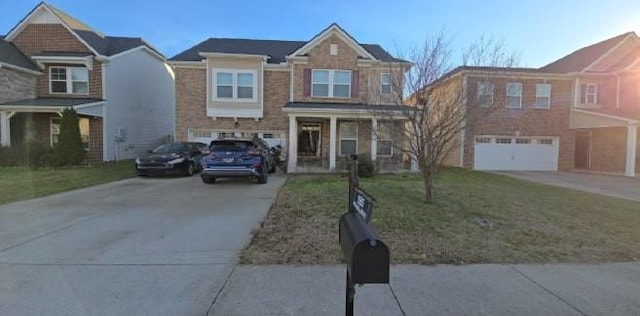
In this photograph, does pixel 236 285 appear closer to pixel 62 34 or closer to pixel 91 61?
pixel 91 61

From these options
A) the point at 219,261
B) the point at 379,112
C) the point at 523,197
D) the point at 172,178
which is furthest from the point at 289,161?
the point at 219,261

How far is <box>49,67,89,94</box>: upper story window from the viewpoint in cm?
2083

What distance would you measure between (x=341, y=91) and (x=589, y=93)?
48.0 feet

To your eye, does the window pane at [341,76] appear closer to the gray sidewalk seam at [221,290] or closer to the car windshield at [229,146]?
the car windshield at [229,146]

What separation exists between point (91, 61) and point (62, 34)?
267cm

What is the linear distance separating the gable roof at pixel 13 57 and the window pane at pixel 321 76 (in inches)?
566

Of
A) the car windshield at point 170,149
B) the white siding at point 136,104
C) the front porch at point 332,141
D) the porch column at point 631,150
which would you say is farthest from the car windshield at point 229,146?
the porch column at point 631,150

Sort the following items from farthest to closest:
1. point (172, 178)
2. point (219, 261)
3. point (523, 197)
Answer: point (172, 178)
point (523, 197)
point (219, 261)

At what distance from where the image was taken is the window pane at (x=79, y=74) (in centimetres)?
2079

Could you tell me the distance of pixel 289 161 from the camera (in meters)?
18.2

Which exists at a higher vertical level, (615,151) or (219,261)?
(615,151)

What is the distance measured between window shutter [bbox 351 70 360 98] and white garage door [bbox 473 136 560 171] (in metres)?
7.34

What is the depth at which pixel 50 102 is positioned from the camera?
1964 centimetres

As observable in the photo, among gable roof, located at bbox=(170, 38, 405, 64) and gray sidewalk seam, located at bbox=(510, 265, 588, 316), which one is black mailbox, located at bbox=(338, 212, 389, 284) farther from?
gable roof, located at bbox=(170, 38, 405, 64)
